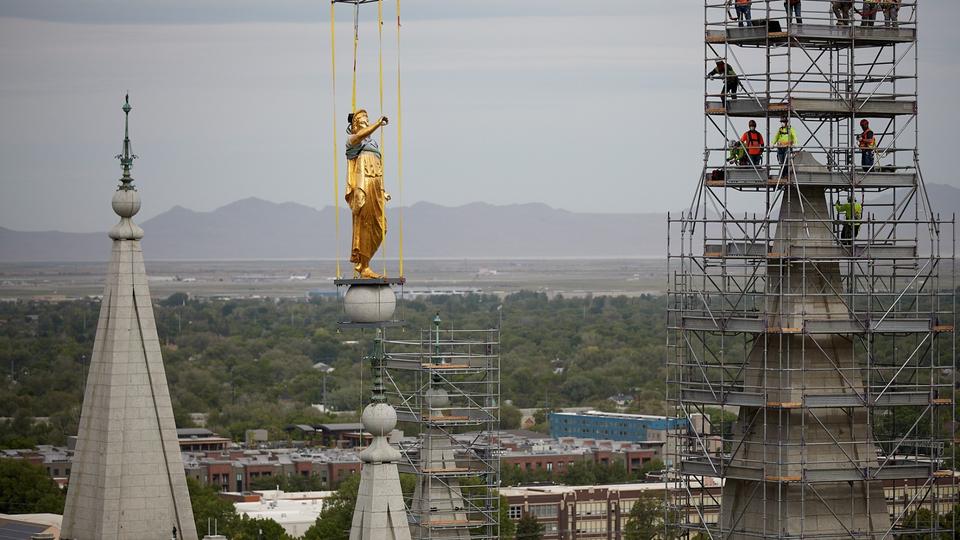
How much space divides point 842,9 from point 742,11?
2.32 metres

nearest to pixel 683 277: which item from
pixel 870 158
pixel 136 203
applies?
pixel 870 158

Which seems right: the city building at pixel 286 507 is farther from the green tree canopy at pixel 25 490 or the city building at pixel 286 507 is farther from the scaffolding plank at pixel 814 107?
the scaffolding plank at pixel 814 107

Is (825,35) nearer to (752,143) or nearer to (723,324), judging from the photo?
(752,143)

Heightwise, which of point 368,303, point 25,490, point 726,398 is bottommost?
point 25,490

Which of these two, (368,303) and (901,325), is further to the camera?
(901,325)

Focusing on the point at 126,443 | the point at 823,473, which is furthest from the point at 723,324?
the point at 126,443

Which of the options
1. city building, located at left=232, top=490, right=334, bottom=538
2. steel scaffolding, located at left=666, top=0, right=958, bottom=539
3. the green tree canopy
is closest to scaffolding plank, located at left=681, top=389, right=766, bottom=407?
steel scaffolding, located at left=666, top=0, right=958, bottom=539

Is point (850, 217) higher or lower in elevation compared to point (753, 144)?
lower

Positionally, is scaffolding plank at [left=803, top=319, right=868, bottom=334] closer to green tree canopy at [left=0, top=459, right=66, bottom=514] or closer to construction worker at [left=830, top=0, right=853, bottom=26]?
construction worker at [left=830, top=0, right=853, bottom=26]

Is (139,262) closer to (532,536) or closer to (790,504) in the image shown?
(790,504)

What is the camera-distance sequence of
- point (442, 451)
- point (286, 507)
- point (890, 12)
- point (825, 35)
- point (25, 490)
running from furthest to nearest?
point (286, 507) → point (25, 490) → point (442, 451) → point (890, 12) → point (825, 35)

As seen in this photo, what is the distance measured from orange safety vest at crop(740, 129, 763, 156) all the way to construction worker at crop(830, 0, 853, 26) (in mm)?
3279

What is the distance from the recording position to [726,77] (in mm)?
53250

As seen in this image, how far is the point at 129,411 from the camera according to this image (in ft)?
138
